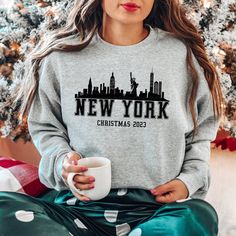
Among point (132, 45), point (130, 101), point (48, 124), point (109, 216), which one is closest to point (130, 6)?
point (132, 45)

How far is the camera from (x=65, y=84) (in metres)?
1.11

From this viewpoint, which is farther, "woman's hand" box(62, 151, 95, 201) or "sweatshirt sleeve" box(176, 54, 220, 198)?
"sweatshirt sleeve" box(176, 54, 220, 198)

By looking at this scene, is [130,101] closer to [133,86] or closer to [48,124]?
[133,86]

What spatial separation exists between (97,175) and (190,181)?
0.24 metres

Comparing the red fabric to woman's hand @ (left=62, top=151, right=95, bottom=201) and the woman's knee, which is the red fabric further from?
the woman's knee

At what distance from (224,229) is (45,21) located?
2.49 ft

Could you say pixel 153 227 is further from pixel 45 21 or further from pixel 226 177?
pixel 45 21

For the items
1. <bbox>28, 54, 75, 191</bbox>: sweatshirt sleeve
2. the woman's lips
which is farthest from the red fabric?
the woman's lips

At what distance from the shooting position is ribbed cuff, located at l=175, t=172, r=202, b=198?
1080 millimetres

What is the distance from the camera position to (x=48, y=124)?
1.15 meters

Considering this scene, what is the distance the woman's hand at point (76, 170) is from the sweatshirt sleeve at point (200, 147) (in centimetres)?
23

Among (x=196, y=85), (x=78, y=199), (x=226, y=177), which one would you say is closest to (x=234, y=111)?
(x=226, y=177)

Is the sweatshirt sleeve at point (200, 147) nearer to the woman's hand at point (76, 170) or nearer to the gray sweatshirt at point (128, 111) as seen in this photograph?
the gray sweatshirt at point (128, 111)

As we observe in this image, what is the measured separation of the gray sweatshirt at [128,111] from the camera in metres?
1.08
